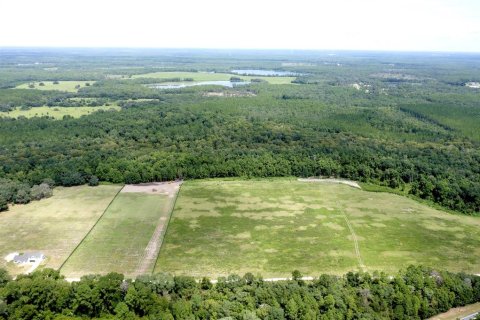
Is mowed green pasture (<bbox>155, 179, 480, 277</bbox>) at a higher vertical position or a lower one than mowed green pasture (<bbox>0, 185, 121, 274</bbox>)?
lower

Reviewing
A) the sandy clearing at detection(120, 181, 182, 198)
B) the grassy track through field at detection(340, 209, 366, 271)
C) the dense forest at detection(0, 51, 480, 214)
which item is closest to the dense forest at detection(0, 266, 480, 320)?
the grassy track through field at detection(340, 209, 366, 271)

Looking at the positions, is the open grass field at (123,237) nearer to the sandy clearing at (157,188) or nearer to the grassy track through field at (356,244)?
the sandy clearing at (157,188)

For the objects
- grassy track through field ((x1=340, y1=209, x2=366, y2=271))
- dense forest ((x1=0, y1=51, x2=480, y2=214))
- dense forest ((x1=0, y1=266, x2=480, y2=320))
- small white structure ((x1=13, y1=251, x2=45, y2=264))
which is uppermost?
dense forest ((x1=0, y1=51, x2=480, y2=214))

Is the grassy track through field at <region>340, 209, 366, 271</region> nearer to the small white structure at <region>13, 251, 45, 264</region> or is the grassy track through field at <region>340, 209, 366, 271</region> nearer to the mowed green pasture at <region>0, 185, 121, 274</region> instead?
the mowed green pasture at <region>0, 185, 121, 274</region>

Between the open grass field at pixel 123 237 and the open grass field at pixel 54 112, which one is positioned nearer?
the open grass field at pixel 123 237

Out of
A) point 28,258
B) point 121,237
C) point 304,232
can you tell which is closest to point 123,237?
point 121,237

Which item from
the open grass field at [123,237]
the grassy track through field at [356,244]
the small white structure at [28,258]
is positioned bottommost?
the grassy track through field at [356,244]

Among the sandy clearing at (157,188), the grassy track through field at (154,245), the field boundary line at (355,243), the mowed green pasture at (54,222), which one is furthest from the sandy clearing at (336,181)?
the mowed green pasture at (54,222)
